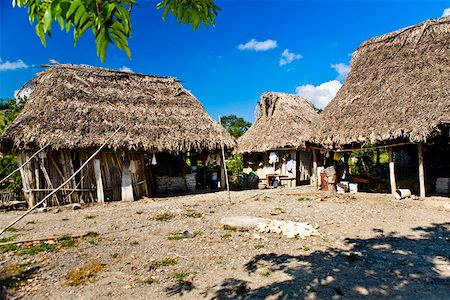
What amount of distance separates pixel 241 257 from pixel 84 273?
2575mm

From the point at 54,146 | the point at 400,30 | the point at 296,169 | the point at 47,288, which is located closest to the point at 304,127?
the point at 296,169

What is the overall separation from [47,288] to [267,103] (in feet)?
54.9

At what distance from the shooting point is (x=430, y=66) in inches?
447

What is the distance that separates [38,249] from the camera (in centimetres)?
612

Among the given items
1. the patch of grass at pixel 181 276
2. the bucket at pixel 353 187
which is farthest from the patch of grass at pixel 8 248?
the bucket at pixel 353 187

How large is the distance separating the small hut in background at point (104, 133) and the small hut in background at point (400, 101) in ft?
16.7

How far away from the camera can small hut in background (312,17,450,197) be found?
32.9ft

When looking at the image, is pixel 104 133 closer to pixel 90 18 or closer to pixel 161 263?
pixel 161 263

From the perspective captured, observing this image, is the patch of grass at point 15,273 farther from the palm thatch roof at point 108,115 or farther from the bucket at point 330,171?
the bucket at point 330,171

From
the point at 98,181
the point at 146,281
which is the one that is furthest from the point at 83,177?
the point at 146,281

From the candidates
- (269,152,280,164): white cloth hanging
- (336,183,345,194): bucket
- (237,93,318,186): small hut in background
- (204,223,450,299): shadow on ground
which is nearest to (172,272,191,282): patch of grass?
(204,223,450,299): shadow on ground

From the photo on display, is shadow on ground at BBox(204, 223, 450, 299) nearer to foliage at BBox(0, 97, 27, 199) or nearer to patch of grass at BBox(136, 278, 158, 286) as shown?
patch of grass at BBox(136, 278, 158, 286)

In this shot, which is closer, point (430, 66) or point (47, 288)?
point (47, 288)

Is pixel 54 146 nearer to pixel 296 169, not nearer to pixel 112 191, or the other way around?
pixel 112 191
